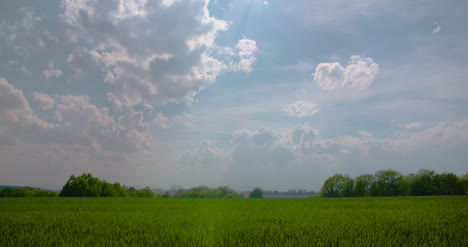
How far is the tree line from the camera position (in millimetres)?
90062

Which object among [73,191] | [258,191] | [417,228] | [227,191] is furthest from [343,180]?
[417,228]

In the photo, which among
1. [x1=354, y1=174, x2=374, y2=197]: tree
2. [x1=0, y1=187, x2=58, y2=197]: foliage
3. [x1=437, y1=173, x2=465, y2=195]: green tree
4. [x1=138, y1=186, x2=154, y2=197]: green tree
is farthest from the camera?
[x1=138, y1=186, x2=154, y2=197]: green tree

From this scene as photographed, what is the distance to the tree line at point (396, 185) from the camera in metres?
90.1

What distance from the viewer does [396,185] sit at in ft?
328

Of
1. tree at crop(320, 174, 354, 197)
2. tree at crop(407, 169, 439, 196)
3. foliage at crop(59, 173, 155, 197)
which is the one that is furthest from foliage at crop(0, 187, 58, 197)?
tree at crop(407, 169, 439, 196)

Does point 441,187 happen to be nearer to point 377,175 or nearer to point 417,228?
point 377,175

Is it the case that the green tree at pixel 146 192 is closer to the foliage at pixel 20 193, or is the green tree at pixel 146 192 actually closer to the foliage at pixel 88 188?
the foliage at pixel 88 188

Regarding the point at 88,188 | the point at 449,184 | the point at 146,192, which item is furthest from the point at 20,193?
the point at 449,184

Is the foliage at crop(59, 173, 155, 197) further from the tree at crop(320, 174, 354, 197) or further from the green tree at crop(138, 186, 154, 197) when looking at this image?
the tree at crop(320, 174, 354, 197)

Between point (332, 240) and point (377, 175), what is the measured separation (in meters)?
109

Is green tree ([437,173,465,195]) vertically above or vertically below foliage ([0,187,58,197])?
above

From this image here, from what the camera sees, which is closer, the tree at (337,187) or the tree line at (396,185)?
the tree line at (396,185)

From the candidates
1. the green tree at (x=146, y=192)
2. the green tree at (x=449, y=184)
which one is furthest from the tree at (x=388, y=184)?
the green tree at (x=146, y=192)

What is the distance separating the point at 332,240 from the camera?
8438 mm
